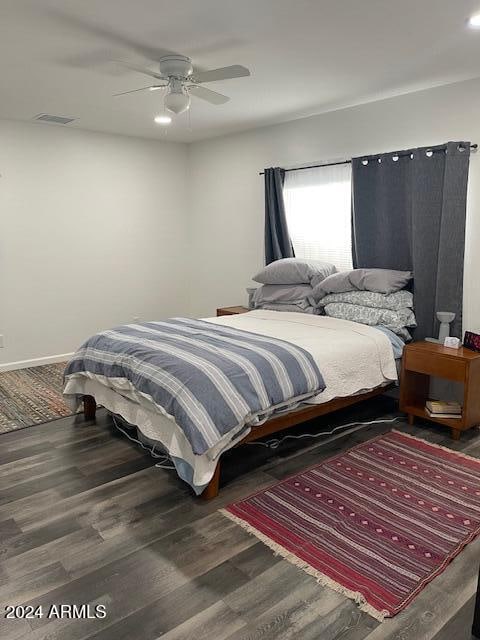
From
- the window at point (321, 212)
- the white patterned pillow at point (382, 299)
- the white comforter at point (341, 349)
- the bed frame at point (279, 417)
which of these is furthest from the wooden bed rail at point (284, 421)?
the window at point (321, 212)

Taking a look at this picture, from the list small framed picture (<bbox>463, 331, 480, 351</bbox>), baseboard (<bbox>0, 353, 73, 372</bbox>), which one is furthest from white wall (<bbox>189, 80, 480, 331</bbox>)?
baseboard (<bbox>0, 353, 73, 372</bbox>)

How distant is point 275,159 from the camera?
5051mm

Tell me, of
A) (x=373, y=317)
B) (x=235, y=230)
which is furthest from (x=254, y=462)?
(x=235, y=230)

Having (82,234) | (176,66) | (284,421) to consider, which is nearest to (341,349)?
(284,421)

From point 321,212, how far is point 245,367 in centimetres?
238

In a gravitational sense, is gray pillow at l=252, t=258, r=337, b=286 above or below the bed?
above

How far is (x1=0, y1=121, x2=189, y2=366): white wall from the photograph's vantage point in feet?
16.0

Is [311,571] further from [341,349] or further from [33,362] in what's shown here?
[33,362]

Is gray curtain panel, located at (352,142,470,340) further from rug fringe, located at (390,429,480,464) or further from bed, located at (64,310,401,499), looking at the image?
rug fringe, located at (390,429,480,464)

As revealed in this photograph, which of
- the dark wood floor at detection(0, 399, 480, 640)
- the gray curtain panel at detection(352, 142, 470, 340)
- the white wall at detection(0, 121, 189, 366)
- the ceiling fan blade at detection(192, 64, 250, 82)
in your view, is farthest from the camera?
the white wall at detection(0, 121, 189, 366)

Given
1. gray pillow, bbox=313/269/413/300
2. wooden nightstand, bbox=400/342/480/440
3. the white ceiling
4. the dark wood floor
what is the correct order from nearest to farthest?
1. the dark wood floor
2. the white ceiling
3. wooden nightstand, bbox=400/342/480/440
4. gray pillow, bbox=313/269/413/300

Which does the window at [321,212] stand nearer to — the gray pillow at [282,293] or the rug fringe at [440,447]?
the gray pillow at [282,293]

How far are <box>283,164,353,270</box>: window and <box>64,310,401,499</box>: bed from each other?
90cm

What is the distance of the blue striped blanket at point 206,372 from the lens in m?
2.54
